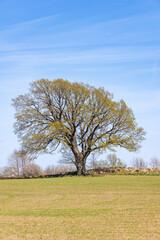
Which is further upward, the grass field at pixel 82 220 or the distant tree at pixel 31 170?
the distant tree at pixel 31 170

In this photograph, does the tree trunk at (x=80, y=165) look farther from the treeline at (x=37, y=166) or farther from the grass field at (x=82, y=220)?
the grass field at (x=82, y=220)

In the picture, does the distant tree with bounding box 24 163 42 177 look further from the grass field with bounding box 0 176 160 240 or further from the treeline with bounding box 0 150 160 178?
the grass field with bounding box 0 176 160 240

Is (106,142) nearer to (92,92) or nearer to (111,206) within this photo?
(92,92)

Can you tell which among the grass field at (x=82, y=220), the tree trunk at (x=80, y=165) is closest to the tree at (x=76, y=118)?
the tree trunk at (x=80, y=165)

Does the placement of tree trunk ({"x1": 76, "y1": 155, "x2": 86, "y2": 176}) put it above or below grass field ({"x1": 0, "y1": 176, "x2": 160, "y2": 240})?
above

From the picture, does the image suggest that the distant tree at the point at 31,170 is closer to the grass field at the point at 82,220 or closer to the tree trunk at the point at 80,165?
the tree trunk at the point at 80,165

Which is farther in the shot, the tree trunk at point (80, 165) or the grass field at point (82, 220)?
the tree trunk at point (80, 165)

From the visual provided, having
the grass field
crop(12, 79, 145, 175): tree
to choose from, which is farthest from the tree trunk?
the grass field

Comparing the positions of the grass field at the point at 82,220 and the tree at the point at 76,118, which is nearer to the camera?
the grass field at the point at 82,220

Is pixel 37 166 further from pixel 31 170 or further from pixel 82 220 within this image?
pixel 82 220

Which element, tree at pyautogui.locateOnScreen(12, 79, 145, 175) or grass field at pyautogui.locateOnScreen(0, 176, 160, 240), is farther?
tree at pyautogui.locateOnScreen(12, 79, 145, 175)

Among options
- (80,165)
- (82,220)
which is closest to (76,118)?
(80,165)

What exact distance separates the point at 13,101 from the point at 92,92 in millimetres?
10246

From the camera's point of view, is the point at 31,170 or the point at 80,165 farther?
the point at 31,170
